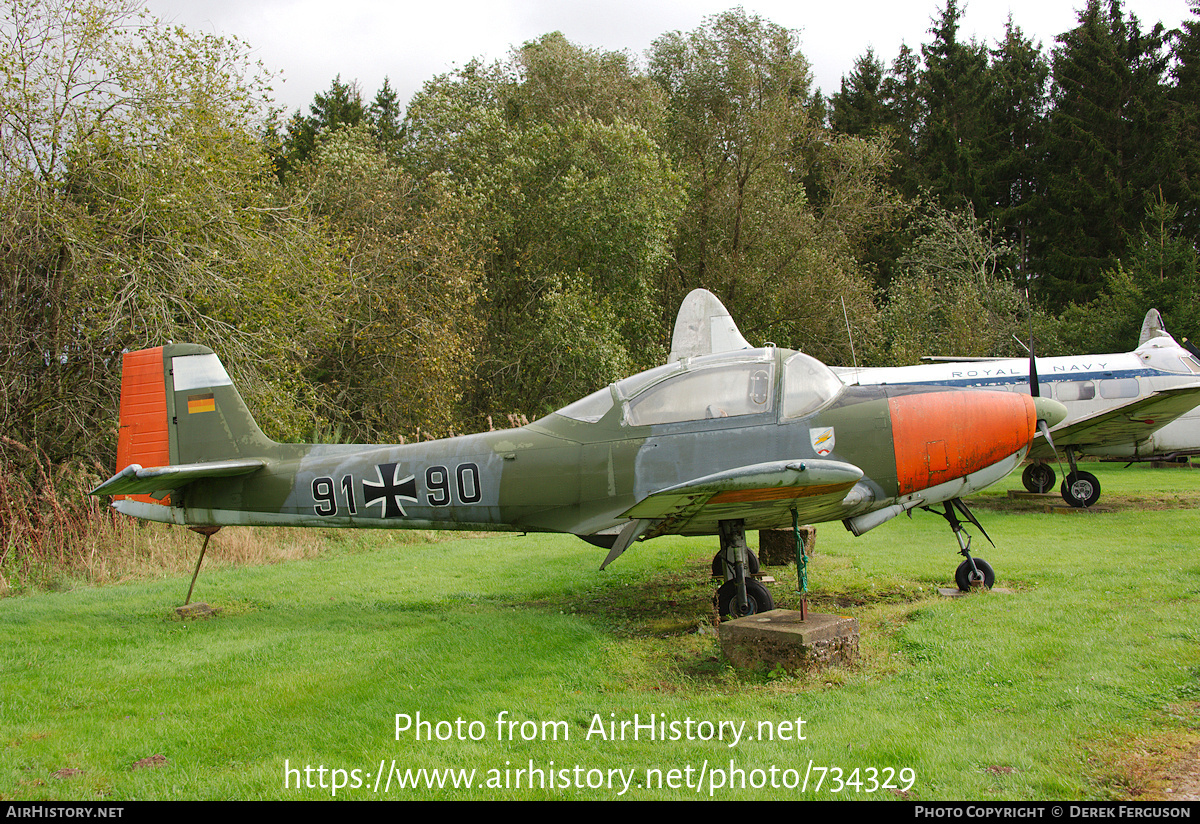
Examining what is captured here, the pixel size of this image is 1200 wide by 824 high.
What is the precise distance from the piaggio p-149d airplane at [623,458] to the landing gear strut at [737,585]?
1 cm

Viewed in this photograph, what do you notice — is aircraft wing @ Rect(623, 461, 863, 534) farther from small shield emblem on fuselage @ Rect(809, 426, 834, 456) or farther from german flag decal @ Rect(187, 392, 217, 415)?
german flag decal @ Rect(187, 392, 217, 415)

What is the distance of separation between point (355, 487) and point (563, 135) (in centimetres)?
1865

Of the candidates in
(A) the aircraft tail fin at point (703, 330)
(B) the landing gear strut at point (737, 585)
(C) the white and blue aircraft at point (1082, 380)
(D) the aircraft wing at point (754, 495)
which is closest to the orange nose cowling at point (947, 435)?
(D) the aircraft wing at point (754, 495)

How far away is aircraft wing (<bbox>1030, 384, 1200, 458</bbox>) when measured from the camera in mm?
11688

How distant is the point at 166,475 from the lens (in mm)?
6363

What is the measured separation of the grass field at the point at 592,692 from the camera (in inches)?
136

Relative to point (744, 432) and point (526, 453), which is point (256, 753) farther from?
point (744, 432)

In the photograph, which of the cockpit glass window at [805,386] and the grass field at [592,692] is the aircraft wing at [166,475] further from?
the cockpit glass window at [805,386]

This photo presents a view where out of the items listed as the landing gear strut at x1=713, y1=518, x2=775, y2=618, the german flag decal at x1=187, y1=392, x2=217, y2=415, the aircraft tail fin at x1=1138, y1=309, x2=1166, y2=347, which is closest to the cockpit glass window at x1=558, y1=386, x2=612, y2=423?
the landing gear strut at x1=713, y1=518, x2=775, y2=618

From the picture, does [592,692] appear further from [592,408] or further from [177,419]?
[177,419]

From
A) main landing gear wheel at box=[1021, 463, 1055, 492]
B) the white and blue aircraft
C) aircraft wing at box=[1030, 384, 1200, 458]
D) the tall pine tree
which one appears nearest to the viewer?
aircraft wing at box=[1030, 384, 1200, 458]

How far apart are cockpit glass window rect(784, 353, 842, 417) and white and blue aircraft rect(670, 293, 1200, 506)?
5674 mm

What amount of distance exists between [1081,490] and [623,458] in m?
9.90
